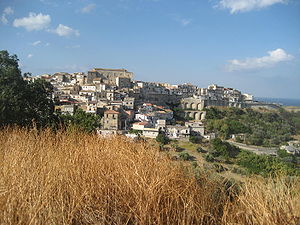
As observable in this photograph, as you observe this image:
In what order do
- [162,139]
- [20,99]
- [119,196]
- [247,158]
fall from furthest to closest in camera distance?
1. [162,139]
2. [247,158]
3. [20,99]
4. [119,196]

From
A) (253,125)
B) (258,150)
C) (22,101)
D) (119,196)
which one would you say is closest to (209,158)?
(258,150)

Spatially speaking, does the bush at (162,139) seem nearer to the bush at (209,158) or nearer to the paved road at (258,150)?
the bush at (209,158)

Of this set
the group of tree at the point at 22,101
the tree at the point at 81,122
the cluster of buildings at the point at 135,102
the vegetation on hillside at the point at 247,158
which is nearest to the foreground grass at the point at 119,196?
the tree at the point at 81,122

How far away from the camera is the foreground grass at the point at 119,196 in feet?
5.86

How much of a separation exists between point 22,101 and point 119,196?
7.92 m

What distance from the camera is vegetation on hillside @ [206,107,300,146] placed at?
28438mm

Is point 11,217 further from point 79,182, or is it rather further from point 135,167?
point 135,167

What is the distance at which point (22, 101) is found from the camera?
868 centimetres

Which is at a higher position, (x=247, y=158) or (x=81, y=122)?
(x=81, y=122)

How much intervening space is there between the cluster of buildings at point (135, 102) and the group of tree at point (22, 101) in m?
4.67

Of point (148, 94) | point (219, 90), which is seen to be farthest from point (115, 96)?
point (219, 90)

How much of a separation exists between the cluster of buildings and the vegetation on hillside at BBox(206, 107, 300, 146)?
2922mm

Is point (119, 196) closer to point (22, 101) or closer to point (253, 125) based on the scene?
point (22, 101)

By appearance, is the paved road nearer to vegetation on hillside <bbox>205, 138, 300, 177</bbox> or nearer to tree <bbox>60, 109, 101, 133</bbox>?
vegetation on hillside <bbox>205, 138, 300, 177</bbox>
